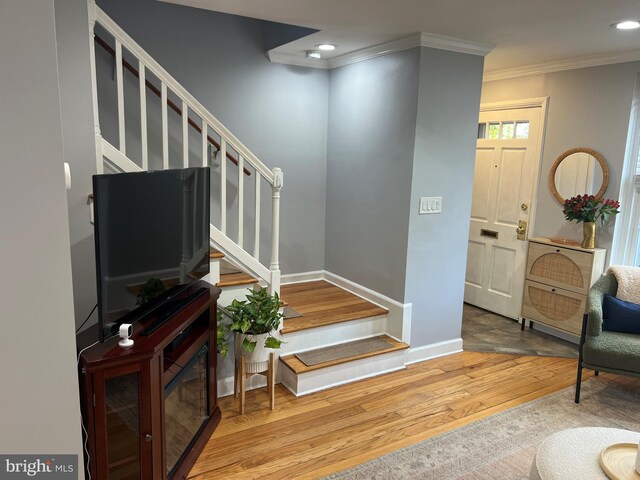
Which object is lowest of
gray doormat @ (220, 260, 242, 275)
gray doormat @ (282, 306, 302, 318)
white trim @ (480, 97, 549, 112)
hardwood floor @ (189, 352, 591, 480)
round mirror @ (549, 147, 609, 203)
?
hardwood floor @ (189, 352, 591, 480)

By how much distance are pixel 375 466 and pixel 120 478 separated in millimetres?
1211

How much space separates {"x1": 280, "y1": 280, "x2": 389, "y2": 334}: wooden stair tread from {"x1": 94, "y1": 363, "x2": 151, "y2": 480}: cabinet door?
1.36 metres

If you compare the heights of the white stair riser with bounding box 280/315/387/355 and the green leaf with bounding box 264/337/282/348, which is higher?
the green leaf with bounding box 264/337/282/348

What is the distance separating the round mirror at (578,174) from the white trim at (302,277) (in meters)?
2.19

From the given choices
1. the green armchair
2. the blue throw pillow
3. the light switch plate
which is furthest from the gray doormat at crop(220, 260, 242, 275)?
the blue throw pillow

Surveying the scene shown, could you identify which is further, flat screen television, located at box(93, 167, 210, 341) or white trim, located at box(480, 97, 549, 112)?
white trim, located at box(480, 97, 549, 112)

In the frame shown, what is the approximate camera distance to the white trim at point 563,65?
140 inches

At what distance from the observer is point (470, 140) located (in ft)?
11.7

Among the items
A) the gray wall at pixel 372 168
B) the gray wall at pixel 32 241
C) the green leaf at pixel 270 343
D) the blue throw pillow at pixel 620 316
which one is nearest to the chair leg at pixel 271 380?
the green leaf at pixel 270 343

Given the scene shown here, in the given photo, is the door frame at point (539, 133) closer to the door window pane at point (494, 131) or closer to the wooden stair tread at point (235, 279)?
the door window pane at point (494, 131)

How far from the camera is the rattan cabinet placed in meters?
3.81

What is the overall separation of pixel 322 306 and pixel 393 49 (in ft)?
6.43

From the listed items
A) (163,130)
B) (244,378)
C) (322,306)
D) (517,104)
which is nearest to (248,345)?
(244,378)

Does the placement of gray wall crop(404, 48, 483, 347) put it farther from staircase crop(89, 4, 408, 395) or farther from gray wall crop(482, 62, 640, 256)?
gray wall crop(482, 62, 640, 256)
